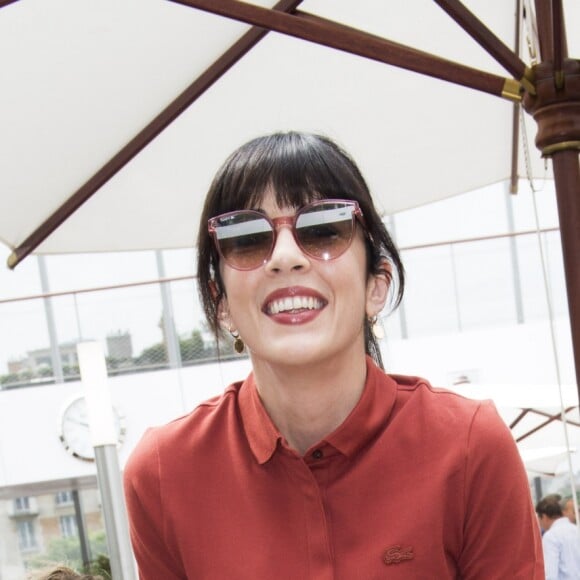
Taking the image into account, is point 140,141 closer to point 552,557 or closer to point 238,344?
point 238,344

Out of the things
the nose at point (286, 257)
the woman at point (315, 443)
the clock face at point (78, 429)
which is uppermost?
the nose at point (286, 257)

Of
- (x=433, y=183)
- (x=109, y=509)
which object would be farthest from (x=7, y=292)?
(x=433, y=183)

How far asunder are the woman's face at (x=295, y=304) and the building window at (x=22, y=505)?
1046 centimetres

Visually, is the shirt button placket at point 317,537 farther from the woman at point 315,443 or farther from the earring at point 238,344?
the earring at point 238,344

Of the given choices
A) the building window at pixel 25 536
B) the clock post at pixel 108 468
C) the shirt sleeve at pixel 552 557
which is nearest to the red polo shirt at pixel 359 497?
the clock post at pixel 108 468

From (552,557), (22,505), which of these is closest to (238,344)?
(552,557)

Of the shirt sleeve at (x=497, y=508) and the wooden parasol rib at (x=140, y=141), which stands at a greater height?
the wooden parasol rib at (x=140, y=141)

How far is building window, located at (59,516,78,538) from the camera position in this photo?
1156cm

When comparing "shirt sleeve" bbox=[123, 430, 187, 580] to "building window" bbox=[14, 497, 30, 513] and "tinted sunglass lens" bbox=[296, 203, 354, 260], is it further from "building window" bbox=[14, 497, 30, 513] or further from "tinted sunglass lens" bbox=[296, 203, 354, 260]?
"building window" bbox=[14, 497, 30, 513]

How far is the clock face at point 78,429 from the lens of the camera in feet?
31.8

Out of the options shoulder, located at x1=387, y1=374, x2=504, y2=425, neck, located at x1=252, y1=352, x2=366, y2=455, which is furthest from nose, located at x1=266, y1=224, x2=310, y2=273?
shoulder, located at x1=387, y1=374, x2=504, y2=425

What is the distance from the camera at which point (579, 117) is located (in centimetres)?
238

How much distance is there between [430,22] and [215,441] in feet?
8.10

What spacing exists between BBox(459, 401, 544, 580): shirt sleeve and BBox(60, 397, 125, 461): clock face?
847 cm
